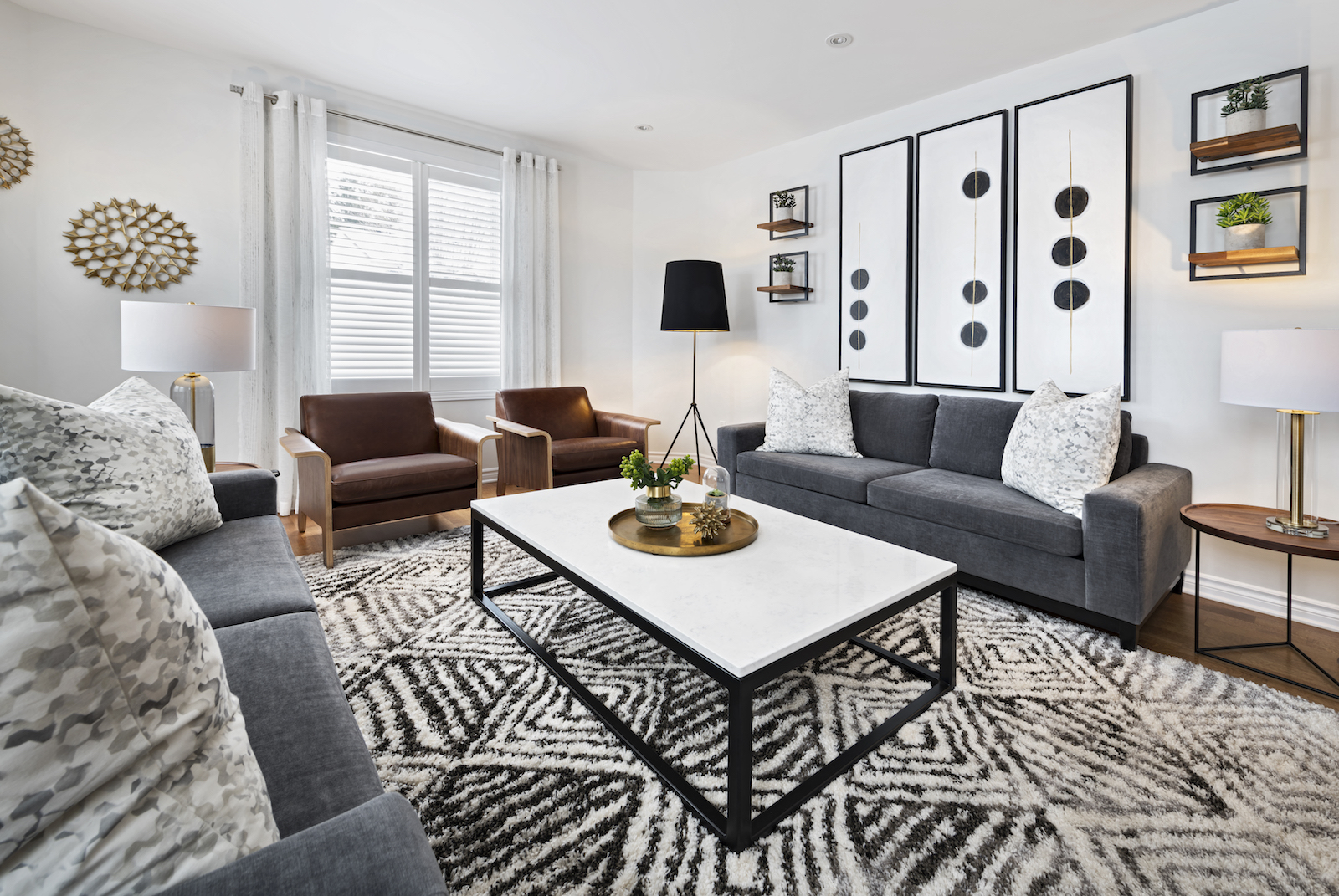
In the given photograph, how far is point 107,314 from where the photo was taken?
11.1 feet

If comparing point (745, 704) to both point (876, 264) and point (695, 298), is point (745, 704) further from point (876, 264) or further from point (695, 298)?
point (695, 298)

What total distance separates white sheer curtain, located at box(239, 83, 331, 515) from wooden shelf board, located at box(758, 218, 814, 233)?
2923 mm

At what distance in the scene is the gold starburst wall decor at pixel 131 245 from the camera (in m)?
3.28

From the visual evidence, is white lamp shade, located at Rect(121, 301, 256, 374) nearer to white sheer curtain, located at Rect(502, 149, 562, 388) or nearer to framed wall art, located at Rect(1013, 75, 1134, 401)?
white sheer curtain, located at Rect(502, 149, 562, 388)

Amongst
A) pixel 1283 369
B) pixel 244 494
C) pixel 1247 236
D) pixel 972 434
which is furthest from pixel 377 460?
pixel 1247 236

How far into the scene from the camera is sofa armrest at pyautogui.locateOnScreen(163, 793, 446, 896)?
56 centimetres

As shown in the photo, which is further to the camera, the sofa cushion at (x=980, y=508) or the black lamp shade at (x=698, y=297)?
the black lamp shade at (x=698, y=297)

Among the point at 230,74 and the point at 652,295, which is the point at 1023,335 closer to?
the point at 652,295

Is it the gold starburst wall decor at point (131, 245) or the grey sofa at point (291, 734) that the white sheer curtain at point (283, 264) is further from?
the grey sofa at point (291, 734)

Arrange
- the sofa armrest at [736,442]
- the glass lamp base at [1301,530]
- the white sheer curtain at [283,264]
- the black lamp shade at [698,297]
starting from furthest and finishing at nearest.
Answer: the black lamp shade at [698,297] → the sofa armrest at [736,442] → the white sheer curtain at [283,264] → the glass lamp base at [1301,530]

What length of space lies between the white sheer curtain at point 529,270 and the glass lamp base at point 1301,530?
13.8 feet

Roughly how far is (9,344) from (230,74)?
6.08 feet

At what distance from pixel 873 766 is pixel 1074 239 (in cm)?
289

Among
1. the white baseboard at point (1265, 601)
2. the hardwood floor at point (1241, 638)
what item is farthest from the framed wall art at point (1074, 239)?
the hardwood floor at point (1241, 638)
